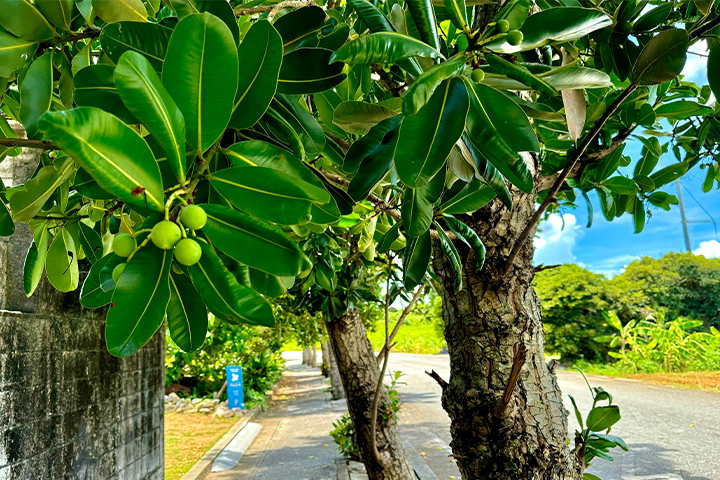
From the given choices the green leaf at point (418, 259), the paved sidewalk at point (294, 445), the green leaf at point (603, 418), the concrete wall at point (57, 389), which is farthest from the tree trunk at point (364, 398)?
the green leaf at point (418, 259)

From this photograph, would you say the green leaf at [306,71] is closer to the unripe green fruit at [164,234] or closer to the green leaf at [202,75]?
the green leaf at [202,75]

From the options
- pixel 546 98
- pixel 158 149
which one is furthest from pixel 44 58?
pixel 546 98

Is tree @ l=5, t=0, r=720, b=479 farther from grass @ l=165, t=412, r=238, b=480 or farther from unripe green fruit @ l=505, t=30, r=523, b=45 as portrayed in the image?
grass @ l=165, t=412, r=238, b=480

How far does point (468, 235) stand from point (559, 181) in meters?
0.27

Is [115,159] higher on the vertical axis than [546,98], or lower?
lower

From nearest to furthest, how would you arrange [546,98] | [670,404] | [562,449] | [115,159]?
[115,159] → [546,98] → [562,449] → [670,404]

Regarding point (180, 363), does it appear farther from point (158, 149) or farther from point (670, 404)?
point (158, 149)

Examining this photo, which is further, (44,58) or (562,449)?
(562,449)

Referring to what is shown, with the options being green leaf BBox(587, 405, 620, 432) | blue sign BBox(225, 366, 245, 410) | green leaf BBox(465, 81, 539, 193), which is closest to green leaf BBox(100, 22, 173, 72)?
green leaf BBox(465, 81, 539, 193)

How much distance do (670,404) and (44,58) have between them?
11.6 m

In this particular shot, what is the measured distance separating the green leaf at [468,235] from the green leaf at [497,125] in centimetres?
59

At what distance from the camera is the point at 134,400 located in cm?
373

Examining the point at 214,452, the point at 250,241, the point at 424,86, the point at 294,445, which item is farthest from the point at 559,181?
the point at 294,445

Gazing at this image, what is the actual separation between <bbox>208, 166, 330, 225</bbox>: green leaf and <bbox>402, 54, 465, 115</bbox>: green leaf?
0.15m
